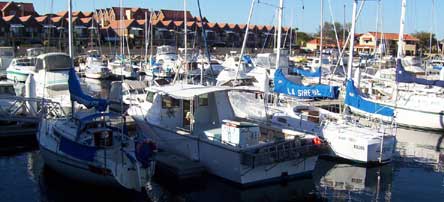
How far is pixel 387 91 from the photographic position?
34.9 meters

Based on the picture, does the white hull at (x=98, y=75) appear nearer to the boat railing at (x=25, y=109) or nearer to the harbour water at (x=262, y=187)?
the boat railing at (x=25, y=109)

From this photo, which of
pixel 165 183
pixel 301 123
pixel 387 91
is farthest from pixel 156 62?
pixel 165 183

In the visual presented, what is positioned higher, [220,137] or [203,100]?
[203,100]

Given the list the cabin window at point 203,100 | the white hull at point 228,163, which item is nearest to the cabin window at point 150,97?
the white hull at point 228,163

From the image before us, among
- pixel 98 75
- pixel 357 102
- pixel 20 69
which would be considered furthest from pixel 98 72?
pixel 357 102

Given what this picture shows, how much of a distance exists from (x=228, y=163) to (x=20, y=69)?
34.2 metres

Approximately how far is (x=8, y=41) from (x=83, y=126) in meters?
68.4

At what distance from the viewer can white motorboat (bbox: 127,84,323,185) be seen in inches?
694

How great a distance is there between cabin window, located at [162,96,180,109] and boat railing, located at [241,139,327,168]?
15.6ft

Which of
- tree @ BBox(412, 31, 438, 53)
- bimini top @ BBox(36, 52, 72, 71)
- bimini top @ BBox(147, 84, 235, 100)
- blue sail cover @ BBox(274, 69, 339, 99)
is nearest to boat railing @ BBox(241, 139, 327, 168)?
bimini top @ BBox(147, 84, 235, 100)

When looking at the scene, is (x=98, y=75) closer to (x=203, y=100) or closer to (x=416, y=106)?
(x=416, y=106)

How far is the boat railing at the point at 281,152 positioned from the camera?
56.3 ft

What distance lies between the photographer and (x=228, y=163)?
58.5ft

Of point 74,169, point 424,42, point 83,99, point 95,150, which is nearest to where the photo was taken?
point 95,150
